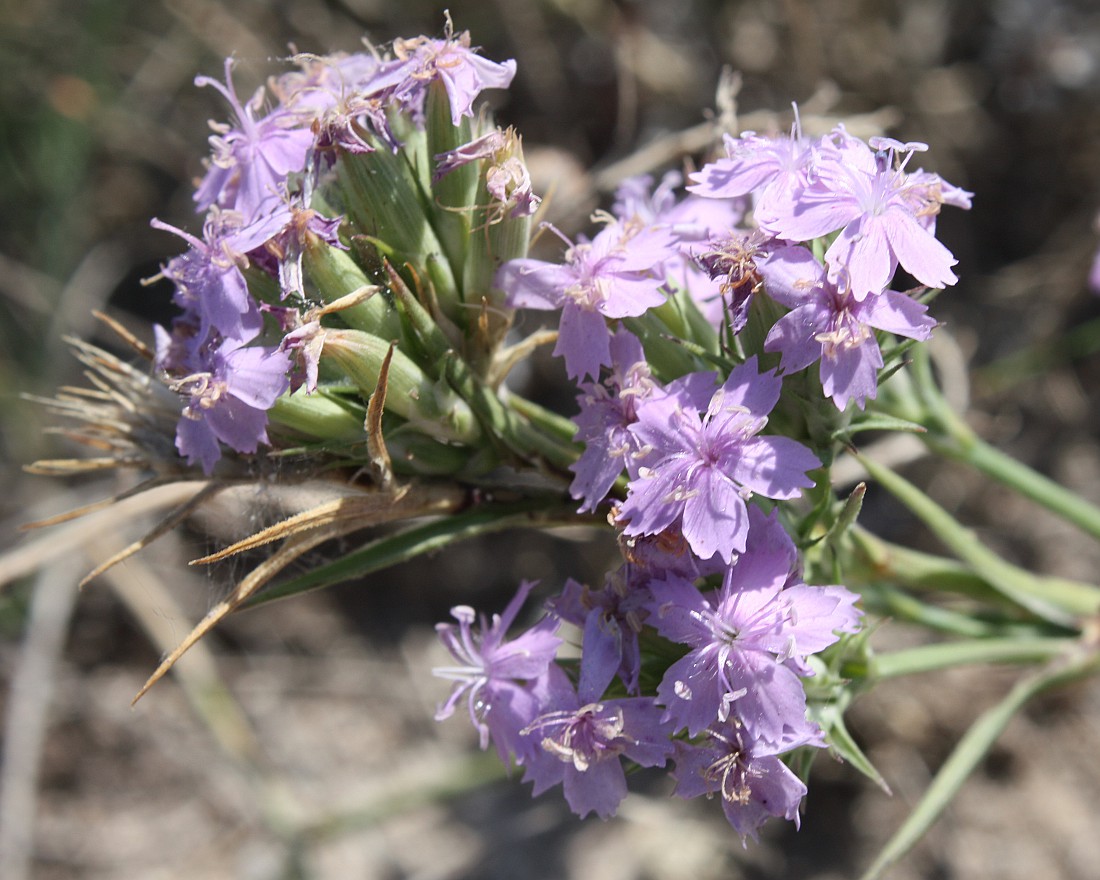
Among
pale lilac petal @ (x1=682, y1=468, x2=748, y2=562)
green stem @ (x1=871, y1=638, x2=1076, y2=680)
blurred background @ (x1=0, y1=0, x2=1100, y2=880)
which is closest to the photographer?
pale lilac petal @ (x1=682, y1=468, x2=748, y2=562)

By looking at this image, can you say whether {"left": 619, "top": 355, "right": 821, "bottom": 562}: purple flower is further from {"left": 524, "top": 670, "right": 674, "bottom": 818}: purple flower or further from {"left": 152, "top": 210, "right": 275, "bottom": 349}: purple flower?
{"left": 152, "top": 210, "right": 275, "bottom": 349}: purple flower

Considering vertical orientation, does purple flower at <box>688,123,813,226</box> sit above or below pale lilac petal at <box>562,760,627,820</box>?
above

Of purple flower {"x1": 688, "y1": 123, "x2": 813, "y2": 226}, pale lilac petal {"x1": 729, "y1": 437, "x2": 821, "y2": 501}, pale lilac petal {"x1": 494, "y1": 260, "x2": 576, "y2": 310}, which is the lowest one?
pale lilac petal {"x1": 729, "y1": 437, "x2": 821, "y2": 501}

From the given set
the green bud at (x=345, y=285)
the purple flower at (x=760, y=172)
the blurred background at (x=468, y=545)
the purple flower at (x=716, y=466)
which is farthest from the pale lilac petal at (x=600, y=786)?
the blurred background at (x=468, y=545)

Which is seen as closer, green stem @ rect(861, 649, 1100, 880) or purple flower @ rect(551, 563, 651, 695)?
purple flower @ rect(551, 563, 651, 695)

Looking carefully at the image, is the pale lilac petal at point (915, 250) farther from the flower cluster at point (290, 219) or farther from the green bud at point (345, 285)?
the green bud at point (345, 285)

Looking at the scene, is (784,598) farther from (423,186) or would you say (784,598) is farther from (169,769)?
(169,769)

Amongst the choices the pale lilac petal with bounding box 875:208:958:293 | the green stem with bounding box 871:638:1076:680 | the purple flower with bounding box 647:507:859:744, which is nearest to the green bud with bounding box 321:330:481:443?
the purple flower with bounding box 647:507:859:744

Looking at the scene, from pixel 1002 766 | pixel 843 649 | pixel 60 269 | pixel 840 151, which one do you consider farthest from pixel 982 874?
pixel 60 269
